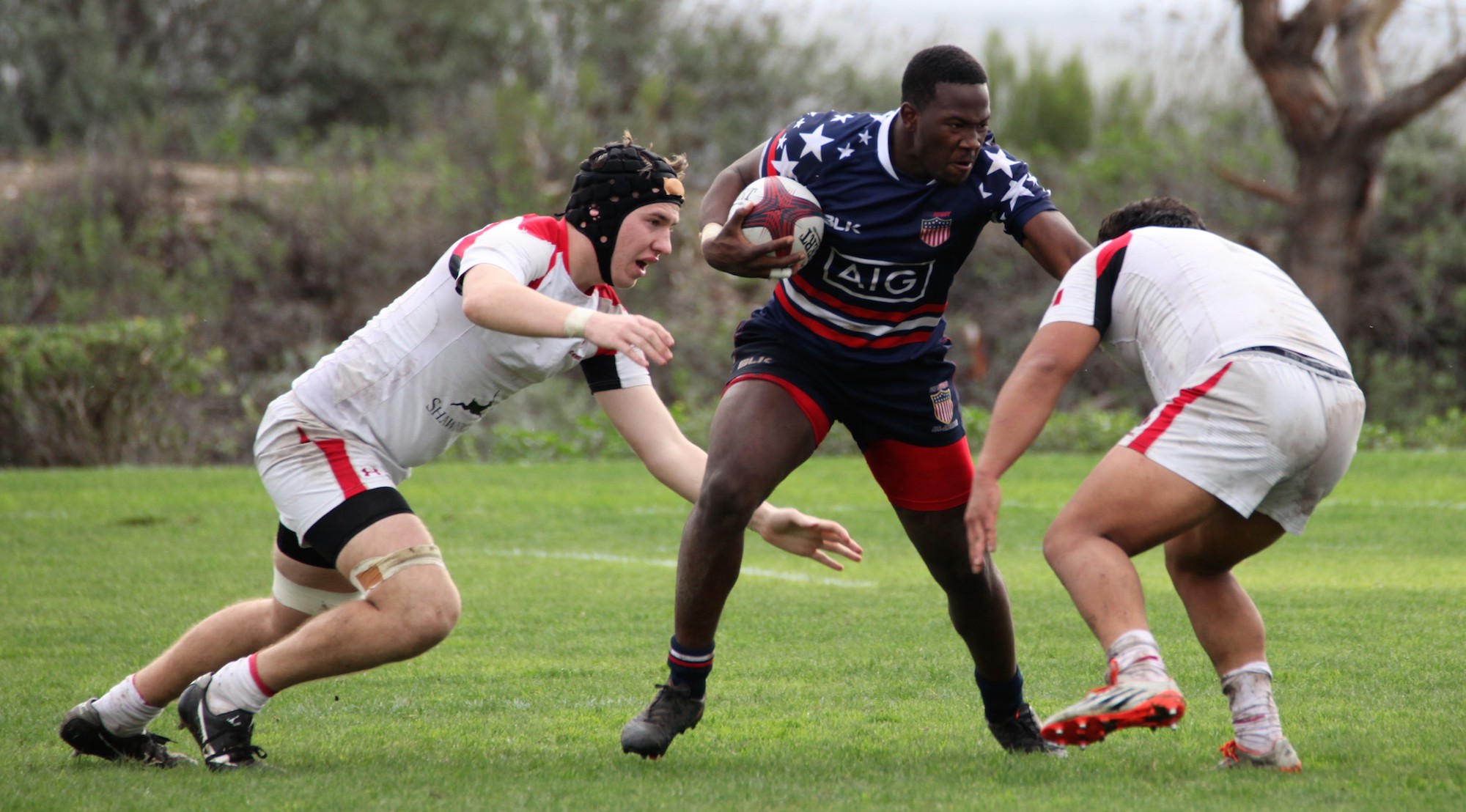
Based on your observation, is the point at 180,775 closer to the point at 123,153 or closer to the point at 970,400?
the point at 970,400

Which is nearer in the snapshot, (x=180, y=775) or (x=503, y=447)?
(x=180, y=775)

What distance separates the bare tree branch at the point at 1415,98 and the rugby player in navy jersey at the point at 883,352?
1330 centimetres

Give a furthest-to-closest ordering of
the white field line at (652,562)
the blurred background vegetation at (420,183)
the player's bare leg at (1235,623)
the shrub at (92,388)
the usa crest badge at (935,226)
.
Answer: the blurred background vegetation at (420,183) → the shrub at (92,388) → the white field line at (652,562) → the usa crest badge at (935,226) → the player's bare leg at (1235,623)

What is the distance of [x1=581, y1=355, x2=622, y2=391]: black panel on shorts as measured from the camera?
454 centimetres

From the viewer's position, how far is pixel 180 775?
4.15 metres

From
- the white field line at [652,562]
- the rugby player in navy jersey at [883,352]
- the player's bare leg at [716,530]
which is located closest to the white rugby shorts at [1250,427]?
the rugby player in navy jersey at [883,352]

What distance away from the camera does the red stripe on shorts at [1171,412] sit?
12.0 feet

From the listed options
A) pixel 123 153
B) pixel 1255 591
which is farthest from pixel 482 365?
pixel 123 153

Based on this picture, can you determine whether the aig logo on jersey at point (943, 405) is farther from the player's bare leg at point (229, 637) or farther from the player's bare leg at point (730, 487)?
the player's bare leg at point (229, 637)

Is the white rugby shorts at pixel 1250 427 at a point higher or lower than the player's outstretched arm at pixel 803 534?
higher

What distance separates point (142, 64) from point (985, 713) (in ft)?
78.9

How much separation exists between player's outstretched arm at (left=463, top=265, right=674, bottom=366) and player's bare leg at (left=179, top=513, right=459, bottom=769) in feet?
2.41

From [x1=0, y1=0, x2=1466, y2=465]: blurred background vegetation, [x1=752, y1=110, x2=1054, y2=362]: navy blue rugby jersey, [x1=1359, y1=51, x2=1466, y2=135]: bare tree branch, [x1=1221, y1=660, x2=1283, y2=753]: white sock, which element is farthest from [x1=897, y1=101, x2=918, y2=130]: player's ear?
[x1=1359, y1=51, x2=1466, y2=135]: bare tree branch

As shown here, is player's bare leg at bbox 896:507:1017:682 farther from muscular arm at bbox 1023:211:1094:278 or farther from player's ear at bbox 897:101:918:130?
player's ear at bbox 897:101:918:130
